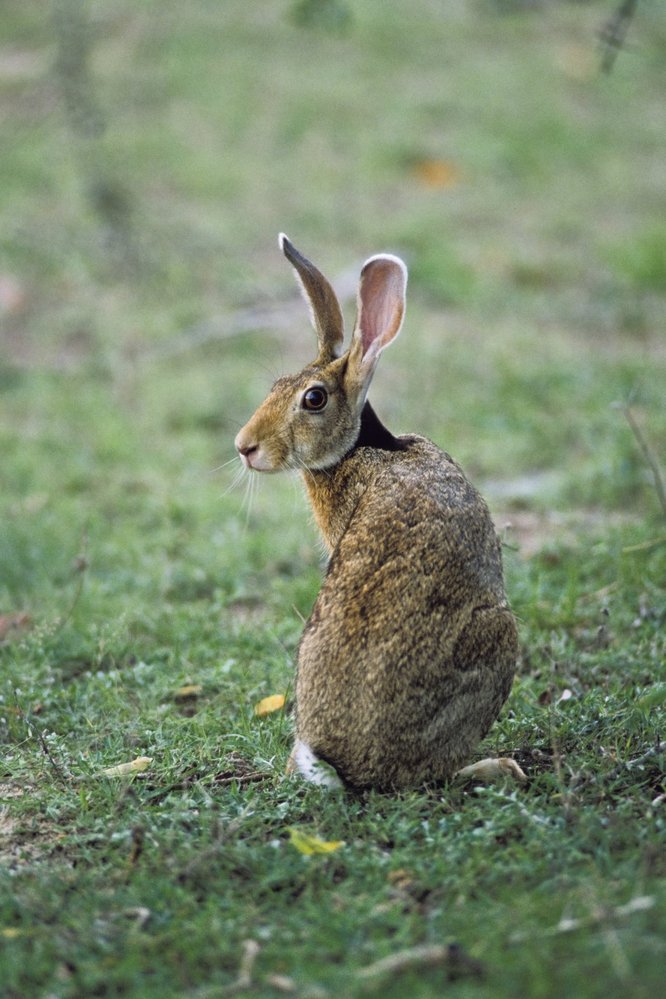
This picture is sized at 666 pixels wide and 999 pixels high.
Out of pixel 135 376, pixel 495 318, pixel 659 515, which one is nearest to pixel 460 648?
pixel 659 515

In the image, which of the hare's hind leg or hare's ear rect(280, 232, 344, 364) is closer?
the hare's hind leg

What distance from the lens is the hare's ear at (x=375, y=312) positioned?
13.0ft

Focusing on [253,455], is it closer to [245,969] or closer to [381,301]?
[381,301]

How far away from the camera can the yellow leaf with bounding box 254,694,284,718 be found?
4.23m

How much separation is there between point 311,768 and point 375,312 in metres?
1.44

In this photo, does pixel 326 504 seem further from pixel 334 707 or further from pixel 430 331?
pixel 430 331

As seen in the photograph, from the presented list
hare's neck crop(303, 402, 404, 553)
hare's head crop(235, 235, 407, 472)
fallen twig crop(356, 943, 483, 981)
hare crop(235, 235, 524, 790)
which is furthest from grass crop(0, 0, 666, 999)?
hare's head crop(235, 235, 407, 472)

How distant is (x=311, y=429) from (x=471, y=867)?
4.93ft

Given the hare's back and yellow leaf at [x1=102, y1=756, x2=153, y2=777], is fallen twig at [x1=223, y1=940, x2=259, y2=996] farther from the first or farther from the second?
the hare's back

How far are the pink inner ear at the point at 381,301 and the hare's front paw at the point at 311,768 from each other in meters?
1.26

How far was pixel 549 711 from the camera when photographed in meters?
4.02

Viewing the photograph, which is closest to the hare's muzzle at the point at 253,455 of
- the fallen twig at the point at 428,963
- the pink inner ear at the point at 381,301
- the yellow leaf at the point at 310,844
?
the pink inner ear at the point at 381,301

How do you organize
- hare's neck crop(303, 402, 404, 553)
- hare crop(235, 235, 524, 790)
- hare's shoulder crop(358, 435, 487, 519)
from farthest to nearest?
hare's neck crop(303, 402, 404, 553), hare's shoulder crop(358, 435, 487, 519), hare crop(235, 235, 524, 790)

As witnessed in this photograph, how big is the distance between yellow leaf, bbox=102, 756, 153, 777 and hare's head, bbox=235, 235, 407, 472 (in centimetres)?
99
